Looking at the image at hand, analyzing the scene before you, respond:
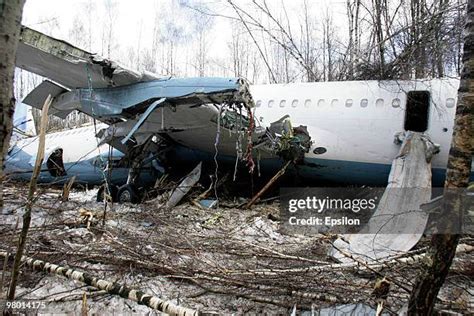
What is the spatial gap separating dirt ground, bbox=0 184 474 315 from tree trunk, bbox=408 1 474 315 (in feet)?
1.41

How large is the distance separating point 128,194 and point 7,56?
21.1ft

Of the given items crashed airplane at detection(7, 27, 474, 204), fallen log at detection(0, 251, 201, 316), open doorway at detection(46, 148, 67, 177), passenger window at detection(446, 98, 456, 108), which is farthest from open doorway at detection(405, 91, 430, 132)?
open doorway at detection(46, 148, 67, 177)

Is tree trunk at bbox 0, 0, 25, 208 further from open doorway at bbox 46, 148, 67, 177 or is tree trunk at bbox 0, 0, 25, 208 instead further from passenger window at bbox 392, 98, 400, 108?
→ open doorway at bbox 46, 148, 67, 177

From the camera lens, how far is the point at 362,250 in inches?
172

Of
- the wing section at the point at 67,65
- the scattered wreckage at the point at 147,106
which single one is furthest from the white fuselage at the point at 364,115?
the wing section at the point at 67,65

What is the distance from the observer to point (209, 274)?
3.14 m

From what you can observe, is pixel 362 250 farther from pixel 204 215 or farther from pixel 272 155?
pixel 272 155

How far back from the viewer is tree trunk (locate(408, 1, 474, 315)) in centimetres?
203

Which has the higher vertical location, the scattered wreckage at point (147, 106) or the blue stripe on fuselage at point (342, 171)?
the scattered wreckage at point (147, 106)

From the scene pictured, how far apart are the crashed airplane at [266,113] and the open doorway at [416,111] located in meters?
0.02

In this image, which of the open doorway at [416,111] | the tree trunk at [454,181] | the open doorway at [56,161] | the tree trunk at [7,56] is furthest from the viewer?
the open doorway at [56,161]

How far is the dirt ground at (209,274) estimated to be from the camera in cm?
270

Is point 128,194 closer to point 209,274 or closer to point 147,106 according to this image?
point 147,106

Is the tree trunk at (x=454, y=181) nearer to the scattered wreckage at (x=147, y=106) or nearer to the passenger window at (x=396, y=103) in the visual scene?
the scattered wreckage at (x=147, y=106)
